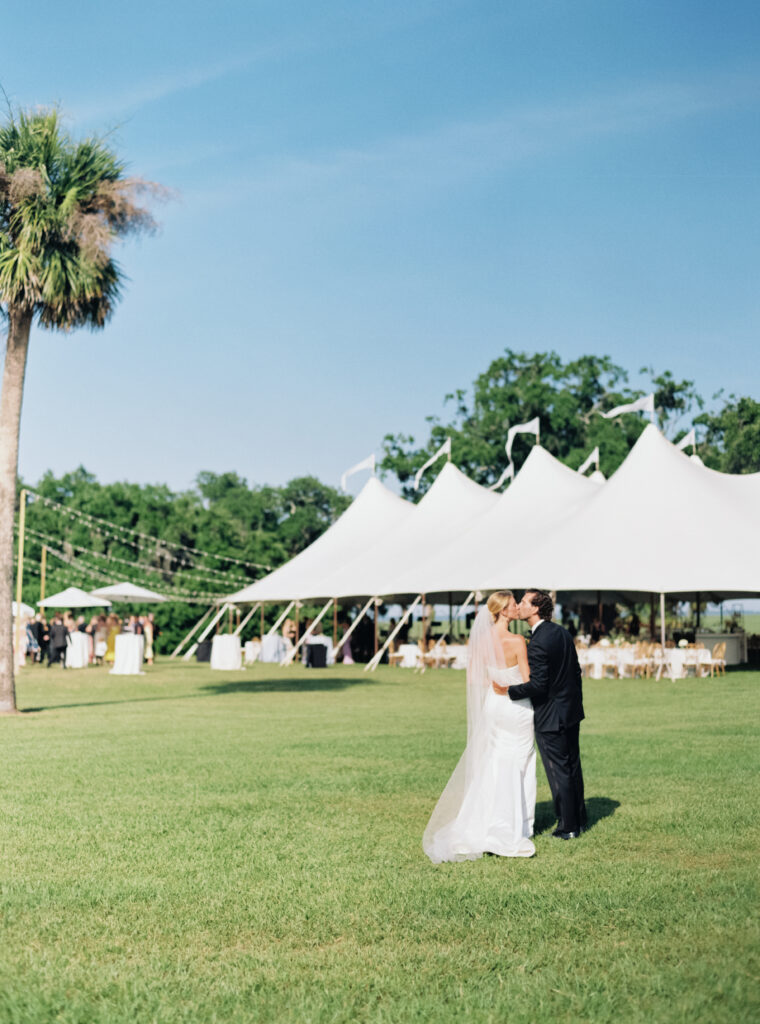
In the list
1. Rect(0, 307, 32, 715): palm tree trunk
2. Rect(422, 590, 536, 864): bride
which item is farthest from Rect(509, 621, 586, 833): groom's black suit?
Rect(0, 307, 32, 715): palm tree trunk

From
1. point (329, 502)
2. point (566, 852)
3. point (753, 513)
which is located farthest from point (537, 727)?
point (329, 502)

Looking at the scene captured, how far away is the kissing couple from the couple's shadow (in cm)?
31

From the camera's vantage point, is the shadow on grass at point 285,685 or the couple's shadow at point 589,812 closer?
the couple's shadow at point 589,812

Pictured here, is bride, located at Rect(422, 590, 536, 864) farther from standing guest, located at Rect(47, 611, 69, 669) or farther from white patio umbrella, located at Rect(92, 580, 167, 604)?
white patio umbrella, located at Rect(92, 580, 167, 604)

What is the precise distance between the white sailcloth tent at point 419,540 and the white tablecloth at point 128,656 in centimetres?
697

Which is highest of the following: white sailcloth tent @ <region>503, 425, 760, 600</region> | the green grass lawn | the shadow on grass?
white sailcloth tent @ <region>503, 425, 760, 600</region>

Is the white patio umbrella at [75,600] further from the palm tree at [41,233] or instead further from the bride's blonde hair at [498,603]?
the bride's blonde hair at [498,603]

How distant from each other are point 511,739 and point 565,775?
0.52 metres

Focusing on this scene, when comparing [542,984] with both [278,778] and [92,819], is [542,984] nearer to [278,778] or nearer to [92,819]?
[92,819]

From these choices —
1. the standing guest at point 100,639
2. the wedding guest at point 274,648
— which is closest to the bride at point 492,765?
the standing guest at point 100,639

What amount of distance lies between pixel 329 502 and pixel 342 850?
7766cm

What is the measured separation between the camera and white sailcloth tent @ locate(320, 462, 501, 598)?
117 feet

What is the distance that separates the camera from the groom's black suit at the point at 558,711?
8.22 m

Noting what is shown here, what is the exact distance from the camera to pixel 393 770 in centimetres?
1154
